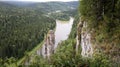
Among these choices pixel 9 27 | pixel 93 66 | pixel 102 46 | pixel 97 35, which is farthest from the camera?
pixel 9 27

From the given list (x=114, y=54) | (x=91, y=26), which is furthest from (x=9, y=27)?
(x=114, y=54)

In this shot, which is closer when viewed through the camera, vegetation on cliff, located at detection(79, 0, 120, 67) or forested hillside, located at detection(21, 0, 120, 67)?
forested hillside, located at detection(21, 0, 120, 67)

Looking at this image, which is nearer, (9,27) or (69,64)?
(69,64)

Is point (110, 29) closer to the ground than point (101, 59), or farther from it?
farther from it

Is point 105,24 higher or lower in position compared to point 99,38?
higher

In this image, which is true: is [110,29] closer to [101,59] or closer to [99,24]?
[99,24]

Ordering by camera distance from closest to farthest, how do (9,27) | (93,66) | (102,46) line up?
(93,66) → (102,46) → (9,27)

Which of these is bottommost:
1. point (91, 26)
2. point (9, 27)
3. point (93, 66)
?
point (9, 27)

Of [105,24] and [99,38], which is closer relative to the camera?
[105,24]

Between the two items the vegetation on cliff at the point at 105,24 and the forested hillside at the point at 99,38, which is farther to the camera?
the vegetation on cliff at the point at 105,24
